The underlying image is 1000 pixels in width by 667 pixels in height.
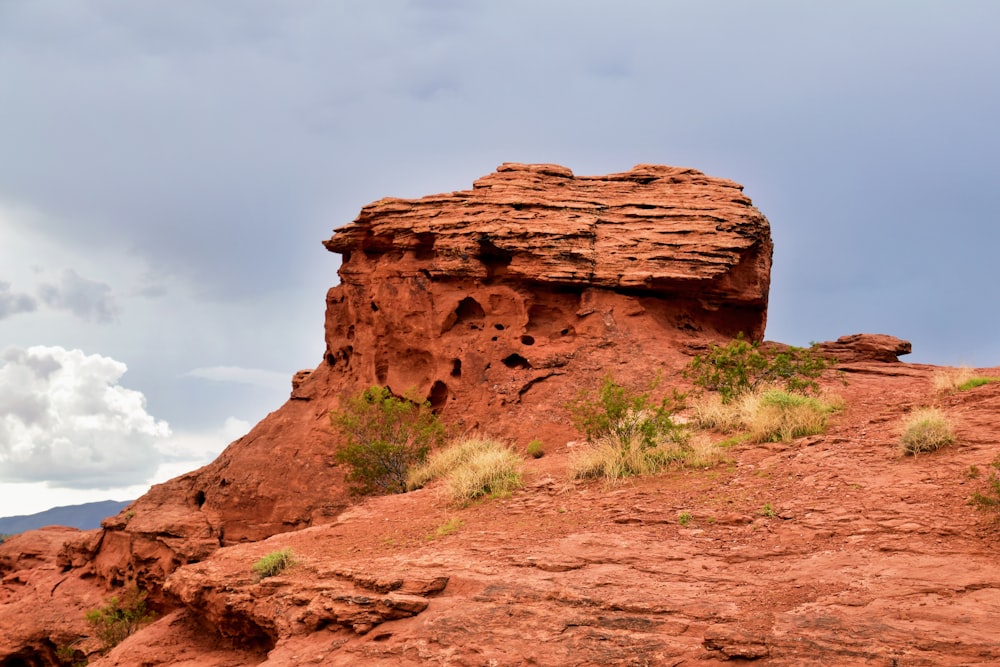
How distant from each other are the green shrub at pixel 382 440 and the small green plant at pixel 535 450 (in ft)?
8.08

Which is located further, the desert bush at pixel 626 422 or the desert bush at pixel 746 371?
the desert bush at pixel 746 371

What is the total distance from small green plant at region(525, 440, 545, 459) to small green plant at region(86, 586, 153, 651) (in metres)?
10.7

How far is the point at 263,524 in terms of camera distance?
71.2 feet

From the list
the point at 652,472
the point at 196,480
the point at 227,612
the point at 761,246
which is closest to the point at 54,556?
the point at 196,480

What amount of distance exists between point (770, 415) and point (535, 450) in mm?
5840

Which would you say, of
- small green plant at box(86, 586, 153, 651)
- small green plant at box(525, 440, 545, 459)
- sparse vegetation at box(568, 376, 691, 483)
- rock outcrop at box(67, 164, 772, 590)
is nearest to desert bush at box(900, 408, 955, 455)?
sparse vegetation at box(568, 376, 691, 483)

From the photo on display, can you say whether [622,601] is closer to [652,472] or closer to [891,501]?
[891,501]

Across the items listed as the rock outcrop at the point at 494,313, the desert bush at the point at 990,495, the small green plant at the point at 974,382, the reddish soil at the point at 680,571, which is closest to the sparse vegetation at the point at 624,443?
the reddish soil at the point at 680,571

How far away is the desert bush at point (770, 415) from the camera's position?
508 inches

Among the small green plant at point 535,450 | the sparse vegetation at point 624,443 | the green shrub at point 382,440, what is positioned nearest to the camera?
the sparse vegetation at point 624,443

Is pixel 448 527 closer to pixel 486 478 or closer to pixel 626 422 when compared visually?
pixel 486 478

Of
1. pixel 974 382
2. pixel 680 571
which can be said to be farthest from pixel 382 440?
pixel 974 382

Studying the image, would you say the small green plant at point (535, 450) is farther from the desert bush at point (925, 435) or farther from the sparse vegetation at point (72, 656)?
the sparse vegetation at point (72, 656)

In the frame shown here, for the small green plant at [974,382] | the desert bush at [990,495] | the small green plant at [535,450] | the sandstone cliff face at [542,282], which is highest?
the sandstone cliff face at [542,282]
